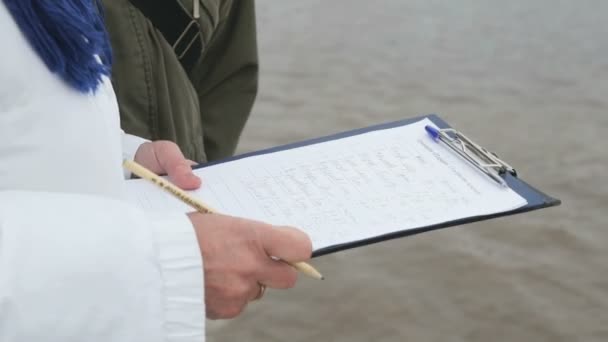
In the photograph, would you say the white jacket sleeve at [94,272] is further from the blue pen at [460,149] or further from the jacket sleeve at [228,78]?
the jacket sleeve at [228,78]

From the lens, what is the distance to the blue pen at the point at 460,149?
1.09 m

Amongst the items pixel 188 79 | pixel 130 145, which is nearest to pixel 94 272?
pixel 130 145

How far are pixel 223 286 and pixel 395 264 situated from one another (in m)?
1.68

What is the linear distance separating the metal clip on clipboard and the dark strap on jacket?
1.35 ft

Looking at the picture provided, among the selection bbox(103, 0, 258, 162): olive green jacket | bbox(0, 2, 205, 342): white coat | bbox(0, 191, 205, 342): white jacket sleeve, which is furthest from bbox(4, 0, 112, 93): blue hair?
bbox(103, 0, 258, 162): olive green jacket

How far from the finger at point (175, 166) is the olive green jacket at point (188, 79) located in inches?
8.6

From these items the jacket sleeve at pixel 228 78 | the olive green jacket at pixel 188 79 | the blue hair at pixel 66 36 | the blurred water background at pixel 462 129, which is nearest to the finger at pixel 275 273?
the blue hair at pixel 66 36

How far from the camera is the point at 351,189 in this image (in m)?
1.10

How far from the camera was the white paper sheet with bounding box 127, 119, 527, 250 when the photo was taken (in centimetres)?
102

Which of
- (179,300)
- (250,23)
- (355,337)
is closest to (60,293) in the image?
(179,300)

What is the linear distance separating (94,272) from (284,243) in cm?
18

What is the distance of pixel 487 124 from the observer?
312cm

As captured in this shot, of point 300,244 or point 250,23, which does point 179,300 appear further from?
point 250,23

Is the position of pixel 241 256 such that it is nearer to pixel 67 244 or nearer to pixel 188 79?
pixel 67 244
